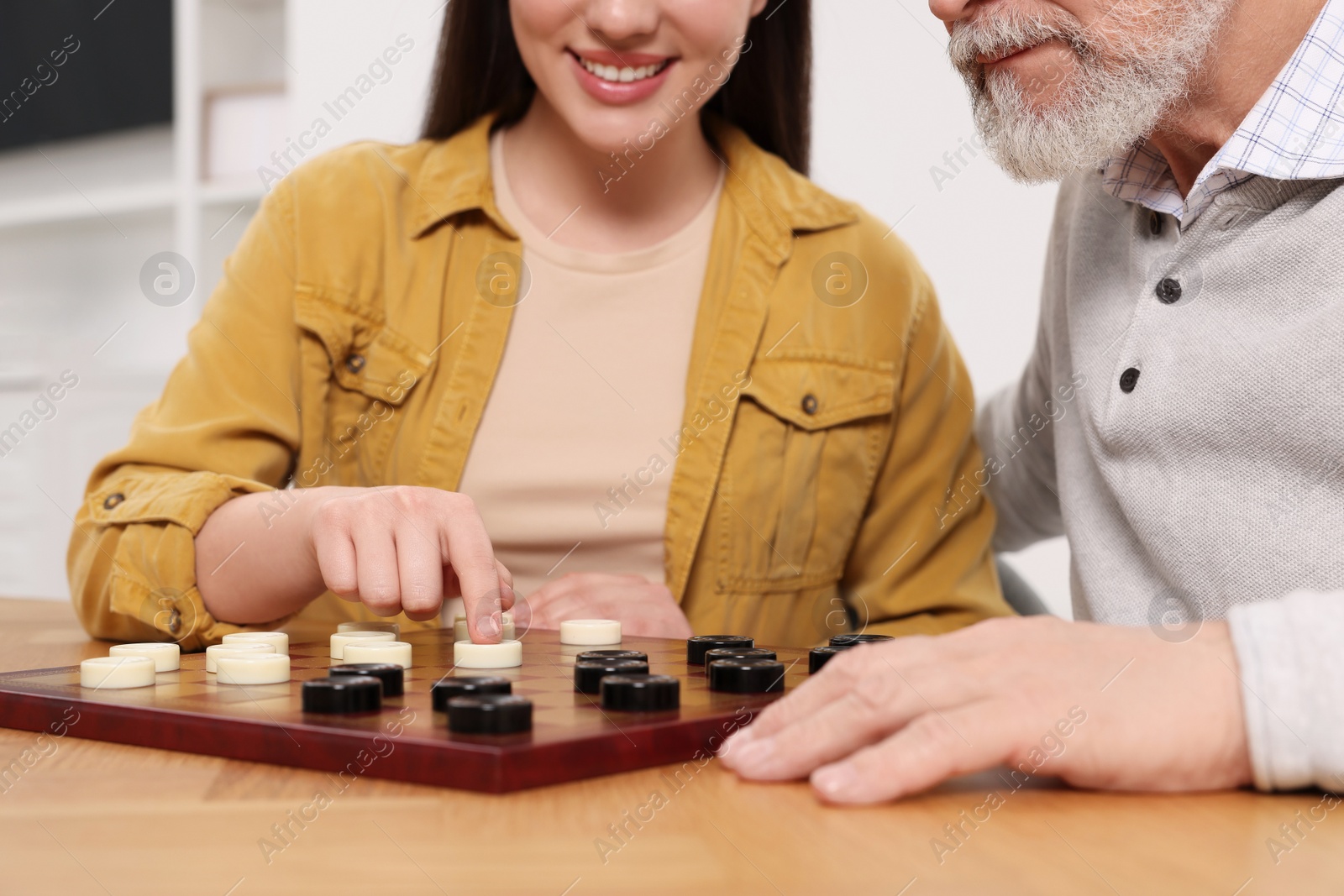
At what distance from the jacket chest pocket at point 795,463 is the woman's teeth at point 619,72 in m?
0.37

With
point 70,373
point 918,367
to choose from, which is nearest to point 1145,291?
point 918,367

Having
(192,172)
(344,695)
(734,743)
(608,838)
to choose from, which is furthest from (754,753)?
(192,172)

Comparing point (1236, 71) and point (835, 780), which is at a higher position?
point (1236, 71)

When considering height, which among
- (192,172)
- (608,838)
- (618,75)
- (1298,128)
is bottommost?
(608,838)

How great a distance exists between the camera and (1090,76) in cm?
Result: 122

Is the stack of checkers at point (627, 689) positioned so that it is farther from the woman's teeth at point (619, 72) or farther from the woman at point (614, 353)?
the woman's teeth at point (619, 72)

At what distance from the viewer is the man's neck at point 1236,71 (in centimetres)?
117

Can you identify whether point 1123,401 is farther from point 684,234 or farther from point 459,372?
point 459,372

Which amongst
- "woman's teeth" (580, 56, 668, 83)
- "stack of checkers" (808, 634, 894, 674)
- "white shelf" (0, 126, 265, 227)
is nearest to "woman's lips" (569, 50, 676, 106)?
"woman's teeth" (580, 56, 668, 83)

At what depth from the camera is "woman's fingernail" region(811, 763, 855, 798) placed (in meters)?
0.67

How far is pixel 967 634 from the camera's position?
0.75 m

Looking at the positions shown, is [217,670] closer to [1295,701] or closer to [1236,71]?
[1295,701]

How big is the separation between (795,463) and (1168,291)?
1.70 feet

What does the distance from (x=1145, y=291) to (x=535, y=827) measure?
2.82ft
